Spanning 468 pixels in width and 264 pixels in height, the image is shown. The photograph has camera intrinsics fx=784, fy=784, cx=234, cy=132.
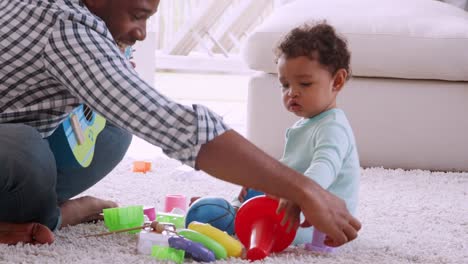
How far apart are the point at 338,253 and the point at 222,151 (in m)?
0.40

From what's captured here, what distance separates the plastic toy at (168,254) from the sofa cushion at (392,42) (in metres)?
1.15

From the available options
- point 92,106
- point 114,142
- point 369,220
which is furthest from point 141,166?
point 92,106

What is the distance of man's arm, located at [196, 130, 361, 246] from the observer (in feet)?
3.23

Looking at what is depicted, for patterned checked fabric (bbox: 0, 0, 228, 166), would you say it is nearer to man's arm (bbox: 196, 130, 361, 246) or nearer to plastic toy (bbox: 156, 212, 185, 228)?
man's arm (bbox: 196, 130, 361, 246)

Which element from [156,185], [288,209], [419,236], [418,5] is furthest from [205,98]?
[288,209]

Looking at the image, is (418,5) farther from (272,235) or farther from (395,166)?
(272,235)

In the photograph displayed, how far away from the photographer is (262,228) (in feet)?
4.00

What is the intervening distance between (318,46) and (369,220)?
1.27ft

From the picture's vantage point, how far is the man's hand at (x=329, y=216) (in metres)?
0.99

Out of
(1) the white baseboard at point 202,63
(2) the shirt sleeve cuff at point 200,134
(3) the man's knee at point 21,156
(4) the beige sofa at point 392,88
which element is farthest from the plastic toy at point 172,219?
(1) the white baseboard at point 202,63

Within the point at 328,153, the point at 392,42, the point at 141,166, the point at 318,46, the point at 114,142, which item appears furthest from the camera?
the point at 392,42

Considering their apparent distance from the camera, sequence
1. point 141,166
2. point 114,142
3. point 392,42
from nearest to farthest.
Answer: point 114,142, point 141,166, point 392,42

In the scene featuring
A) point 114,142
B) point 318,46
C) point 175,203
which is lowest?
point 175,203

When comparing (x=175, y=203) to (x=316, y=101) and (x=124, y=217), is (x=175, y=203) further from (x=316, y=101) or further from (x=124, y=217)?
(x=316, y=101)
